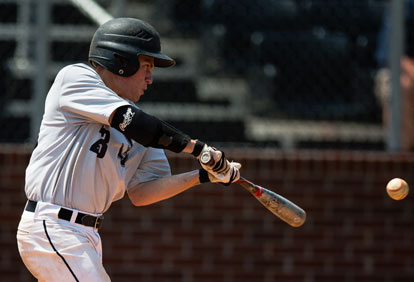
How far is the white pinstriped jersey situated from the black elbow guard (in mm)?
50

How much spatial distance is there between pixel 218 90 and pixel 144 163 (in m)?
2.79

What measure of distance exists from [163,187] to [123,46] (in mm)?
739

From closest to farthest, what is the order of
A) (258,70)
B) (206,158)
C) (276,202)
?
(206,158) < (276,202) < (258,70)

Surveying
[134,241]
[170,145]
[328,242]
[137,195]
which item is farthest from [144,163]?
[328,242]

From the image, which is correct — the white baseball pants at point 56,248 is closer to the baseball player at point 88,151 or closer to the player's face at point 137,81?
the baseball player at point 88,151

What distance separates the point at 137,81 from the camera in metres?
3.73

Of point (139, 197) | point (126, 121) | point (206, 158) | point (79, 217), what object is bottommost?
point (79, 217)

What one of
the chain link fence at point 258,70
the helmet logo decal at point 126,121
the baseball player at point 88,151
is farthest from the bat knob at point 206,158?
the chain link fence at point 258,70

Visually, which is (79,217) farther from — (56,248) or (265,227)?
(265,227)

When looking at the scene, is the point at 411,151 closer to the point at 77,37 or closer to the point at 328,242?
the point at 328,242

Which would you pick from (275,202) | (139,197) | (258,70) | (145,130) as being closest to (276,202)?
(275,202)

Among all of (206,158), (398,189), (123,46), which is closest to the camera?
(206,158)

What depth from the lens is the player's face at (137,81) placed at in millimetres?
3723

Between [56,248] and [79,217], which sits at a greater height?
[79,217]
